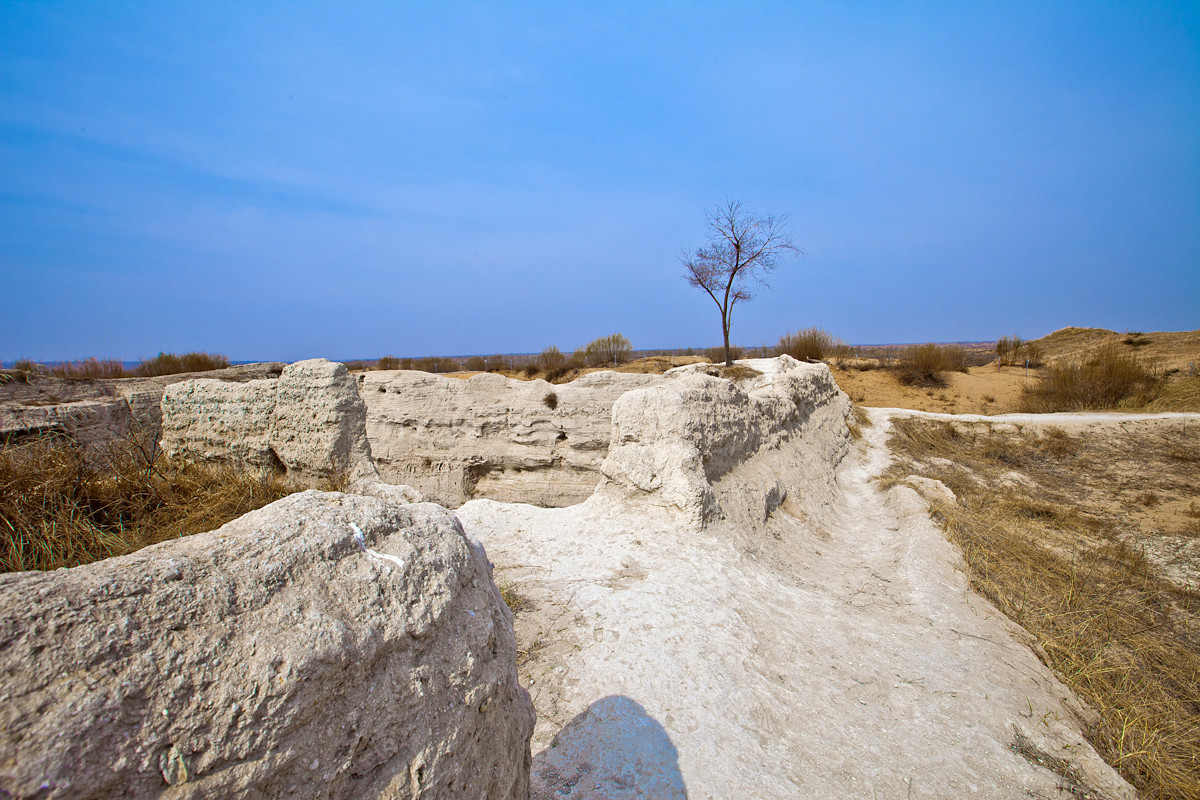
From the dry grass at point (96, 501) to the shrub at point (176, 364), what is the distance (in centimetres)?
1336

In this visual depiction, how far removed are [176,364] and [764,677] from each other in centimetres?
1847

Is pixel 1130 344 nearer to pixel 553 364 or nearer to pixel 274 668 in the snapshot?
pixel 553 364

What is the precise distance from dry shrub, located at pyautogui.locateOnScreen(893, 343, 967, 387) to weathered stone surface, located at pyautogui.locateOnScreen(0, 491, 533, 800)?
1746 centimetres

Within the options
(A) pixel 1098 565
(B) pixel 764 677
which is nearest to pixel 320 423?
(B) pixel 764 677

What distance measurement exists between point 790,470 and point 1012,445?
5740 mm

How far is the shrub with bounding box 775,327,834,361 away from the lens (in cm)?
1742

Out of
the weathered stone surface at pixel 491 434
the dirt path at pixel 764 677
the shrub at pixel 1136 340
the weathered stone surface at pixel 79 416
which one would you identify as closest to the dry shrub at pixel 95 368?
the weathered stone surface at pixel 79 416

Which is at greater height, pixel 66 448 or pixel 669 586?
pixel 66 448

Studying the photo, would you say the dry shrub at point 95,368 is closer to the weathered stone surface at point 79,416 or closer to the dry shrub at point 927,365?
the weathered stone surface at point 79,416

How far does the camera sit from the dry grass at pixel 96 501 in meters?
2.37

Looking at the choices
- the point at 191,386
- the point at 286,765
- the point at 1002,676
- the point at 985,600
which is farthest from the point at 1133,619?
the point at 191,386

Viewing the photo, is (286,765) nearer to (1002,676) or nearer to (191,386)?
(1002,676)

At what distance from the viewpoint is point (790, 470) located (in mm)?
6277

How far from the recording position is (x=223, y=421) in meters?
5.61
